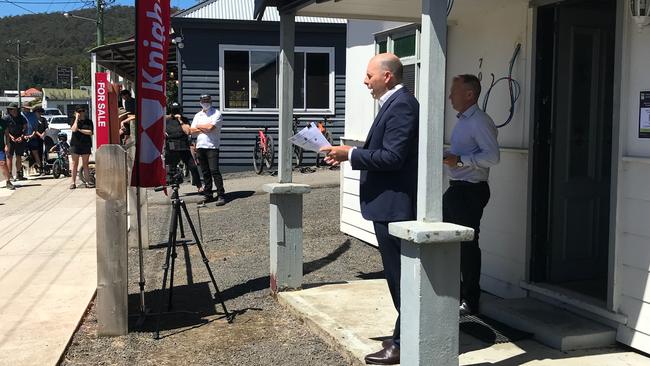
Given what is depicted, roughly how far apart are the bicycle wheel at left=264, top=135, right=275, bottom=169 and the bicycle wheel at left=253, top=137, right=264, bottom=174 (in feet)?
0.49

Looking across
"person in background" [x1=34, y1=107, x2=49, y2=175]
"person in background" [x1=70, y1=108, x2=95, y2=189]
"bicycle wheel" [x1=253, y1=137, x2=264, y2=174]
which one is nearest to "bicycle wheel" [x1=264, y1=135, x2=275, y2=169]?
"bicycle wheel" [x1=253, y1=137, x2=264, y2=174]

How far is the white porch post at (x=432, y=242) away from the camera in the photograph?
341 centimetres

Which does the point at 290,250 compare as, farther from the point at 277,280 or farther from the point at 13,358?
the point at 13,358

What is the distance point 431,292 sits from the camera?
11.3ft

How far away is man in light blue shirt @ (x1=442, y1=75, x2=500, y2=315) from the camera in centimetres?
463

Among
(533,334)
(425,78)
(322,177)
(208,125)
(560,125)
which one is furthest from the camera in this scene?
(322,177)

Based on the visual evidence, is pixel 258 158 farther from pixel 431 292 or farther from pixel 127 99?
pixel 431 292

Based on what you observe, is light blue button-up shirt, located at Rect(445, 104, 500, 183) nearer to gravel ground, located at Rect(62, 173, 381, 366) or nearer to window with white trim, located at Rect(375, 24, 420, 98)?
gravel ground, located at Rect(62, 173, 381, 366)

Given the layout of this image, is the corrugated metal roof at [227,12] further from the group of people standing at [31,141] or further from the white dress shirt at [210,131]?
the white dress shirt at [210,131]

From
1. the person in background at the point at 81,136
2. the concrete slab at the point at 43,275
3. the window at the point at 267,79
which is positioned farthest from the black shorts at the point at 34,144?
the window at the point at 267,79

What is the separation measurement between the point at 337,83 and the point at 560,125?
12440mm

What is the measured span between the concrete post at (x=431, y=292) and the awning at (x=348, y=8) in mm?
2587

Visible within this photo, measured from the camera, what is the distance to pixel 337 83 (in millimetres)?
17344

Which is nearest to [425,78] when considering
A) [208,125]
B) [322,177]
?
[208,125]
